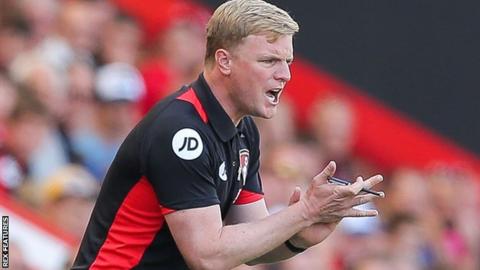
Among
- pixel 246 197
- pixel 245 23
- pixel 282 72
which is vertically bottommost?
pixel 246 197

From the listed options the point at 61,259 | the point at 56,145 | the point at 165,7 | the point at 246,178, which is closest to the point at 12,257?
the point at 61,259

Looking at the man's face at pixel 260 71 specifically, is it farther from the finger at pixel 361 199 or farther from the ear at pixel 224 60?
the finger at pixel 361 199

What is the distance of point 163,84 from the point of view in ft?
30.2

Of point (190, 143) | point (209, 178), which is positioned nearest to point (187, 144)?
point (190, 143)

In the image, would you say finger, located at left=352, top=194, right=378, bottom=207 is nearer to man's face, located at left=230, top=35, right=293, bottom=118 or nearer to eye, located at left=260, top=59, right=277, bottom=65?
man's face, located at left=230, top=35, right=293, bottom=118

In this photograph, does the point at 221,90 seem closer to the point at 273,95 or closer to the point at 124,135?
the point at 273,95

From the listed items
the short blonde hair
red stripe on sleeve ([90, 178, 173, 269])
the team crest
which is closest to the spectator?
the team crest

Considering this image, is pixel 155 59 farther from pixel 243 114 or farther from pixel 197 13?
pixel 243 114

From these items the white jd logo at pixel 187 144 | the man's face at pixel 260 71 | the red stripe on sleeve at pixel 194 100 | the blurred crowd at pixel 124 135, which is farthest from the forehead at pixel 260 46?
the blurred crowd at pixel 124 135

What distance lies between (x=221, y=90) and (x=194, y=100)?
0.11 meters

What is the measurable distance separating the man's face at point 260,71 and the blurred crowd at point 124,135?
257cm

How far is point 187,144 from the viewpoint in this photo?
466 cm

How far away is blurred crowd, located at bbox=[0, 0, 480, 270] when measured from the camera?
808cm

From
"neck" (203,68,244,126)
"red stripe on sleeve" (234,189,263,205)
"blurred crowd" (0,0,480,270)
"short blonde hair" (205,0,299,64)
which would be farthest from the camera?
"blurred crowd" (0,0,480,270)
